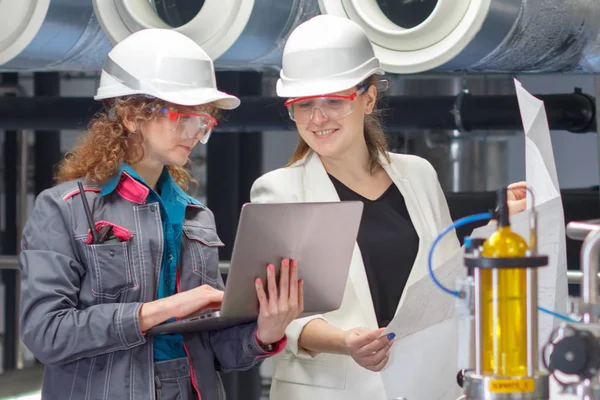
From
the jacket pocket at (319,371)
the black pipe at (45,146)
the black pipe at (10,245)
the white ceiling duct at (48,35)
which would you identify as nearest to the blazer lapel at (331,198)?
the jacket pocket at (319,371)

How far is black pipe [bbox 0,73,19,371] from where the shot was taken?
4.99 metres

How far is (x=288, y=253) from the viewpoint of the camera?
5.56ft

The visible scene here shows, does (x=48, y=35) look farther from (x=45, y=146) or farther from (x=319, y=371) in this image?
(x=45, y=146)

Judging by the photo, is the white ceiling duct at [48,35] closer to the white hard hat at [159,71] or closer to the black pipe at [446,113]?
the black pipe at [446,113]

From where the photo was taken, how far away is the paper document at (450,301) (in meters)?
1.37

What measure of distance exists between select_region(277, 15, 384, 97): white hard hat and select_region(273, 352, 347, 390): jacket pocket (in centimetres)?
55

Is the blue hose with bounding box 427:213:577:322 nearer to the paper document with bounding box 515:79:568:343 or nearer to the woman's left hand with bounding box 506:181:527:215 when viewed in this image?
the paper document with bounding box 515:79:568:343

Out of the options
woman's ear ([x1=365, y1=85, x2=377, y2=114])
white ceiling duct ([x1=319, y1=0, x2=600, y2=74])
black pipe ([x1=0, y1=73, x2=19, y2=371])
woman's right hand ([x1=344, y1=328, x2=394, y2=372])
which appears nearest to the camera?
woman's right hand ([x1=344, y1=328, x2=394, y2=372])

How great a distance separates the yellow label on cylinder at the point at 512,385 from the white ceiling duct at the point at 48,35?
1.62m

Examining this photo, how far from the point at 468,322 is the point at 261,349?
73 centimetres

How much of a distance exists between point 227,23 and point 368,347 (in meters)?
0.96

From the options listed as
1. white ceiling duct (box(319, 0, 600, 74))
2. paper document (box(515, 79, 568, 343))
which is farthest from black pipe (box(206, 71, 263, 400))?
paper document (box(515, 79, 568, 343))

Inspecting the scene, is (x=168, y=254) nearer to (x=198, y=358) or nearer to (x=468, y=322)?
(x=198, y=358)

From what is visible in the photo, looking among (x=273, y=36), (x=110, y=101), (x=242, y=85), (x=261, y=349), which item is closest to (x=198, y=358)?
(x=261, y=349)
